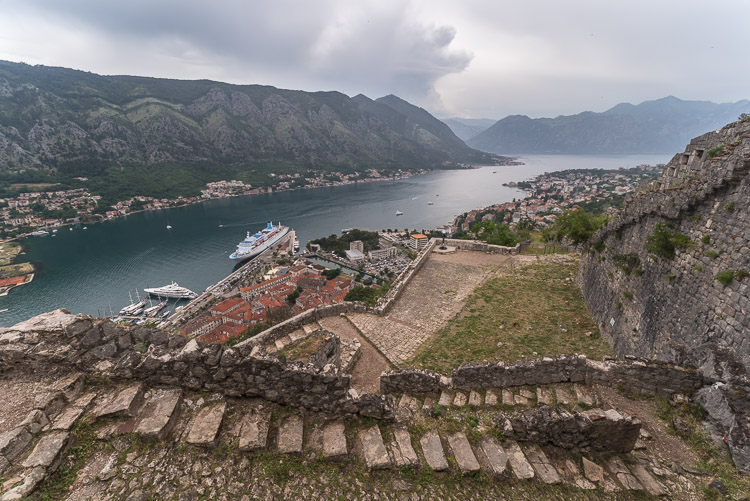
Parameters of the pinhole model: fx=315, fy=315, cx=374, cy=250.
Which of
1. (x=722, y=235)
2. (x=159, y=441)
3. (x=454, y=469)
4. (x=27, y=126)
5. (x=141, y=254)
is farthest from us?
(x=27, y=126)

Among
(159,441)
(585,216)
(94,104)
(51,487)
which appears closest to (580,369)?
(159,441)

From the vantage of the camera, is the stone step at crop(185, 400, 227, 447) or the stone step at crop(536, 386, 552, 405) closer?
the stone step at crop(185, 400, 227, 447)

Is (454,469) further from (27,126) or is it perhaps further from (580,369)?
(27,126)

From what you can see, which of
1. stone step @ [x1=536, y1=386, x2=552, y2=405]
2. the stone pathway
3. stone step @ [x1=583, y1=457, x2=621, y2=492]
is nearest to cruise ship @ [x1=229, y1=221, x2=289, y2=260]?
the stone pathway

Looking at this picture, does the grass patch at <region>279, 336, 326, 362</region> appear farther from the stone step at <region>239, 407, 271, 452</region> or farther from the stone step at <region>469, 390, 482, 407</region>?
the stone step at <region>469, 390, 482, 407</region>

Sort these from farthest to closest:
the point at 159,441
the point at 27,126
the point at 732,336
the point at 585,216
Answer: the point at 27,126, the point at 585,216, the point at 732,336, the point at 159,441

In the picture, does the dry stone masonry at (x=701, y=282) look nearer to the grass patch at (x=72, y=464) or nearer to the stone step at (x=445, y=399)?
the stone step at (x=445, y=399)

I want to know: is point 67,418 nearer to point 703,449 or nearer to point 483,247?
point 703,449

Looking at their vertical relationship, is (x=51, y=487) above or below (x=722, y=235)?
below
